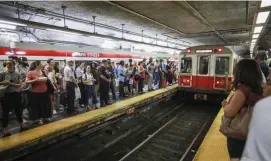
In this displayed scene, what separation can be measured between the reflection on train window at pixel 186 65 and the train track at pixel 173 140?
2.55 metres

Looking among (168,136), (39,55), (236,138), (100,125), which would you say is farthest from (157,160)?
(39,55)

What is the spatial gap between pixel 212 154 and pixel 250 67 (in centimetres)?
226

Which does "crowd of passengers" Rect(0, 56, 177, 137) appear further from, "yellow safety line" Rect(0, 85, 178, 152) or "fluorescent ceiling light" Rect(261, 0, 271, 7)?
"fluorescent ceiling light" Rect(261, 0, 271, 7)

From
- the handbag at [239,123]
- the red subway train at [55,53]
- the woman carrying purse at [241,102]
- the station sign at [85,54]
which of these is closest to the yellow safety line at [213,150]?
the woman carrying purse at [241,102]

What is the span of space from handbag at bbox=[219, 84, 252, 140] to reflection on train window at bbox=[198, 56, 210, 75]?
8906 millimetres

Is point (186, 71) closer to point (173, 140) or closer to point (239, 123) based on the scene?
point (173, 140)

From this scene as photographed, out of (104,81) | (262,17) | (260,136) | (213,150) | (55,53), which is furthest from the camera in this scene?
(55,53)

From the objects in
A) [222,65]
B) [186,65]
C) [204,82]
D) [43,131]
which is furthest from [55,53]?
[222,65]

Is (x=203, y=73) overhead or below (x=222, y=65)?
below

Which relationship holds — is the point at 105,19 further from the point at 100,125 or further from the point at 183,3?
the point at 100,125

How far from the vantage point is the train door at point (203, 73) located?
10.7 meters

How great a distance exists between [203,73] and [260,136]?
10178 mm

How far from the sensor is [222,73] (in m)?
Answer: 10.3

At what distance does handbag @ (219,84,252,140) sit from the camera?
2172mm
